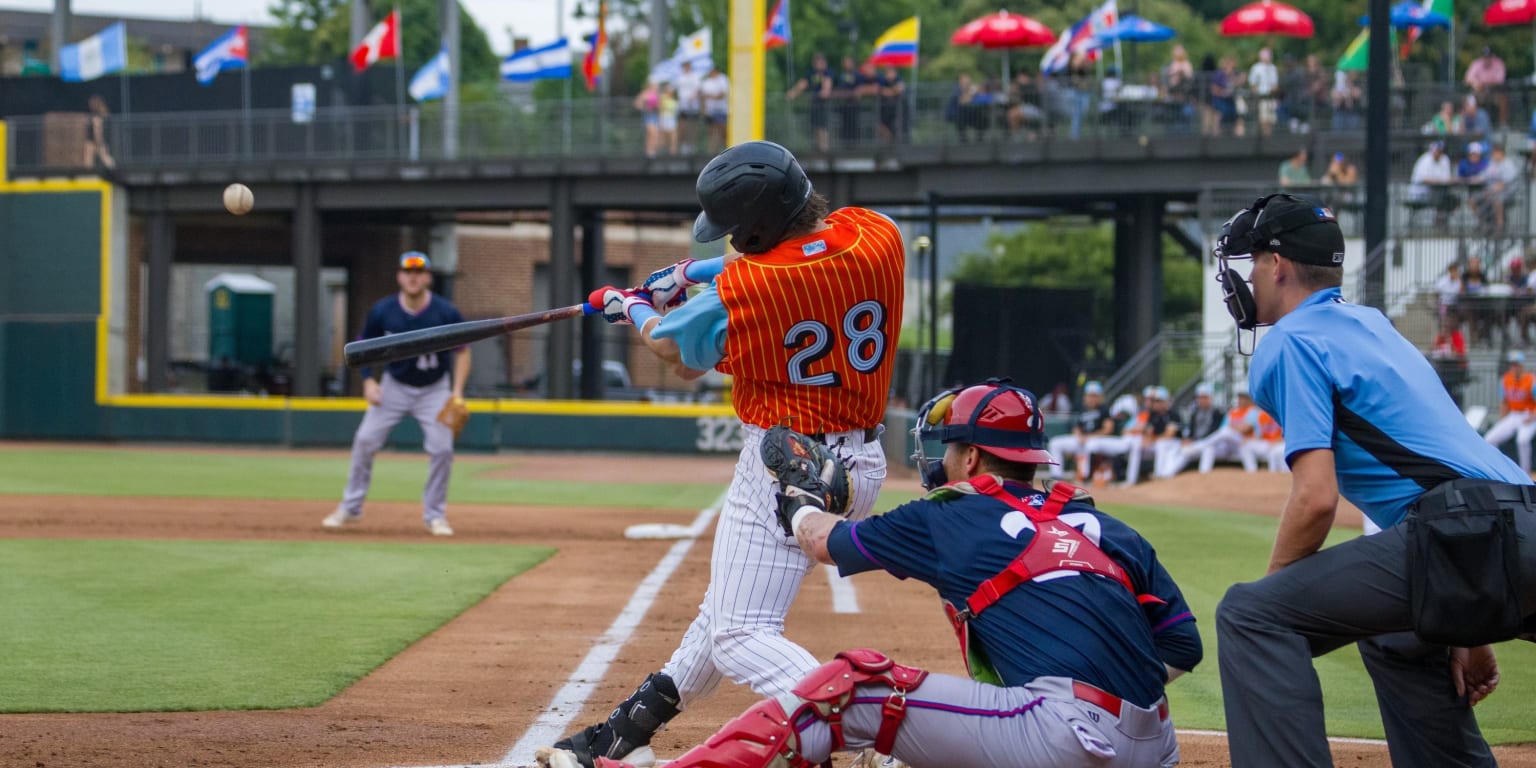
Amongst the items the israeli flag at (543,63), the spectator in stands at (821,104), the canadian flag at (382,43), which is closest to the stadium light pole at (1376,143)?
the spectator in stands at (821,104)

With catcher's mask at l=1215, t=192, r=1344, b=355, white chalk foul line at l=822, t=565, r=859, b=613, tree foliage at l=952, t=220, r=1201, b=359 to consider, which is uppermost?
tree foliage at l=952, t=220, r=1201, b=359

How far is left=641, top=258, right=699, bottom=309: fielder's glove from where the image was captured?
509 cm

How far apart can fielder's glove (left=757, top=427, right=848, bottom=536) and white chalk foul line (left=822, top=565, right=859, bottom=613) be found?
4349 millimetres

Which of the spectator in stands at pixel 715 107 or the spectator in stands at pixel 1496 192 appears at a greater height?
the spectator in stands at pixel 715 107

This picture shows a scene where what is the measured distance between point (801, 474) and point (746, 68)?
1303 centimetres

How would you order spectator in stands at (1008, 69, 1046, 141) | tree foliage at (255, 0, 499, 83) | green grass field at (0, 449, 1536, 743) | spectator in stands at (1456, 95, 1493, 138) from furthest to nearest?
tree foliage at (255, 0, 499, 83) → spectator in stands at (1008, 69, 1046, 141) → spectator in stands at (1456, 95, 1493, 138) → green grass field at (0, 449, 1536, 743)

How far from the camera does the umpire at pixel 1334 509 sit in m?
3.91

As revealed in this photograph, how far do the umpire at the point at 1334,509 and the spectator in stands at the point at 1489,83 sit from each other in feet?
79.3

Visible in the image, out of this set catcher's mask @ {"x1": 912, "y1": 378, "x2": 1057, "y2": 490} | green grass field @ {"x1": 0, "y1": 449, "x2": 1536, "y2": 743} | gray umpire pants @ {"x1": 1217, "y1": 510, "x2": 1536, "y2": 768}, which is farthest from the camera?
green grass field @ {"x1": 0, "y1": 449, "x2": 1536, "y2": 743}

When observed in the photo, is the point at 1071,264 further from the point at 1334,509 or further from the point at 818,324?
the point at 1334,509

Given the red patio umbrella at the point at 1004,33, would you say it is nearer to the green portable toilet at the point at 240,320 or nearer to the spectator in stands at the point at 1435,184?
the spectator in stands at the point at 1435,184

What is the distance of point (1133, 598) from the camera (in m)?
4.00

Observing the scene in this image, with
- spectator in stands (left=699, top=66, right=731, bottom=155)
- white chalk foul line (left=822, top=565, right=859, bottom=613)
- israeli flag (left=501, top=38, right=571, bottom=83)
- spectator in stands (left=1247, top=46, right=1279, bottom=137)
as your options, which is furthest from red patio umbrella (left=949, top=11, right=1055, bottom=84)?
white chalk foul line (left=822, top=565, right=859, bottom=613)

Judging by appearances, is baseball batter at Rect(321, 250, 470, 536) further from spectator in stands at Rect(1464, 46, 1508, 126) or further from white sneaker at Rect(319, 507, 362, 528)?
spectator in stands at Rect(1464, 46, 1508, 126)
